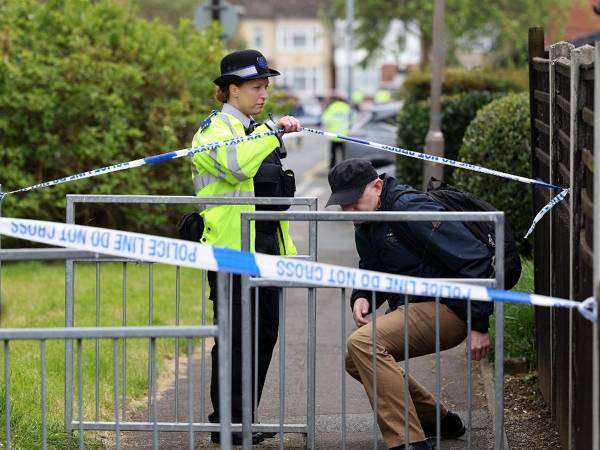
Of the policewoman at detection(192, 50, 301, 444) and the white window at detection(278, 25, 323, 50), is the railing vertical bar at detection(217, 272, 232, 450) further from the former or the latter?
the white window at detection(278, 25, 323, 50)

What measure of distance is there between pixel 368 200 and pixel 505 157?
16.3ft

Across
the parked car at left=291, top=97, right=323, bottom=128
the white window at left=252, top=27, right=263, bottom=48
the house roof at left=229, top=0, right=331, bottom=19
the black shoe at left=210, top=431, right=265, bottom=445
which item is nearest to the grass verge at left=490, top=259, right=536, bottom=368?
the black shoe at left=210, top=431, right=265, bottom=445

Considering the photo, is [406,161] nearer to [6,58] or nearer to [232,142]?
[6,58]

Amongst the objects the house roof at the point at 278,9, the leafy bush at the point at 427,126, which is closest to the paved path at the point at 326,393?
the leafy bush at the point at 427,126

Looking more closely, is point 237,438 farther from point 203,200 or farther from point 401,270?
point 401,270

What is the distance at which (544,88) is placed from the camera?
6.79 metres

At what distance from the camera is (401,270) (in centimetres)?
564

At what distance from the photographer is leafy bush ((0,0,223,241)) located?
1323 cm

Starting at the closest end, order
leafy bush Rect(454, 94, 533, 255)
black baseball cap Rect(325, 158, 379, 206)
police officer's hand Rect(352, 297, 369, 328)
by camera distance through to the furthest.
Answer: black baseball cap Rect(325, 158, 379, 206) → police officer's hand Rect(352, 297, 369, 328) → leafy bush Rect(454, 94, 533, 255)

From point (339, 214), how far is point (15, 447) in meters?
1.94

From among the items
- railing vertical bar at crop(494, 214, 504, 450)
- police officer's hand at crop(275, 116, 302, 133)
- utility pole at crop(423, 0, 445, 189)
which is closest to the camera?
railing vertical bar at crop(494, 214, 504, 450)

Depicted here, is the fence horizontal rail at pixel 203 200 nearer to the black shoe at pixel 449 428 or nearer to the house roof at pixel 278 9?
the black shoe at pixel 449 428

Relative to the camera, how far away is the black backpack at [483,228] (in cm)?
561

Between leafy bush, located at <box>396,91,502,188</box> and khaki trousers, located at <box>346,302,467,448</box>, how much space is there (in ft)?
24.1
